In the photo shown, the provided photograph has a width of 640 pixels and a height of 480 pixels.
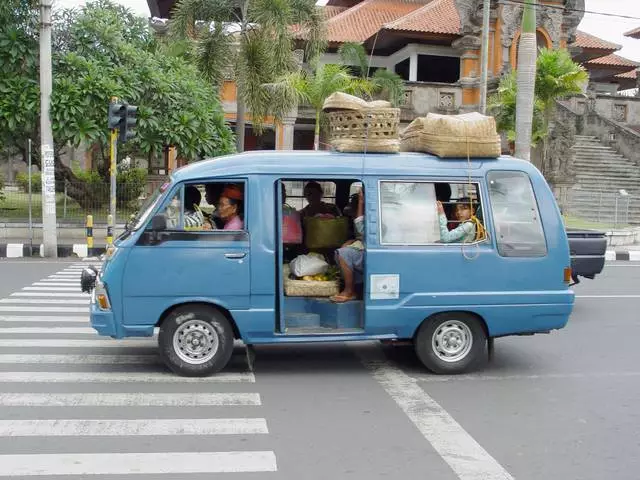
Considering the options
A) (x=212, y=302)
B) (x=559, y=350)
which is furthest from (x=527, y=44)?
(x=212, y=302)

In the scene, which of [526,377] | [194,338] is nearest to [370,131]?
[194,338]

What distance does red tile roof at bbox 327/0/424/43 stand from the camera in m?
32.2

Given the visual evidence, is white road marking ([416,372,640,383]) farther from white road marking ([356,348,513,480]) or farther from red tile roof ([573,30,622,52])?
red tile roof ([573,30,622,52])

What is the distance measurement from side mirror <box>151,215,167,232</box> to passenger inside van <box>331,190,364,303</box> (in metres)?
1.65

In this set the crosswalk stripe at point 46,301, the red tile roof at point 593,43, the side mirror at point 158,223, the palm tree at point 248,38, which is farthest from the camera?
the red tile roof at point 593,43

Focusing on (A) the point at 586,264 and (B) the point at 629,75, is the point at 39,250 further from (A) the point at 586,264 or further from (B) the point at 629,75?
(B) the point at 629,75

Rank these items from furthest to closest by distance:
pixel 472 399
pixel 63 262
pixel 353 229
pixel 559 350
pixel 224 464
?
pixel 63 262
pixel 559 350
pixel 353 229
pixel 472 399
pixel 224 464

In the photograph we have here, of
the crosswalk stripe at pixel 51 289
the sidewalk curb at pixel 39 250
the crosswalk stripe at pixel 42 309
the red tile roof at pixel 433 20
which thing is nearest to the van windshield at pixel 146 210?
the crosswalk stripe at pixel 42 309

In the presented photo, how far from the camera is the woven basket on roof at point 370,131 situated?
7.09m

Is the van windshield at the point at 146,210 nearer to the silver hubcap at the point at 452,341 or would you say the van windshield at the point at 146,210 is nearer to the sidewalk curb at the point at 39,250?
the silver hubcap at the point at 452,341

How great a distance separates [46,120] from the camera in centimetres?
1688

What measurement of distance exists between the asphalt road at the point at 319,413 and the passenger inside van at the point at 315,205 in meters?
1.53

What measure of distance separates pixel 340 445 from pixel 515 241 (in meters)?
2.92

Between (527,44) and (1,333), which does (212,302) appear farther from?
(527,44)
